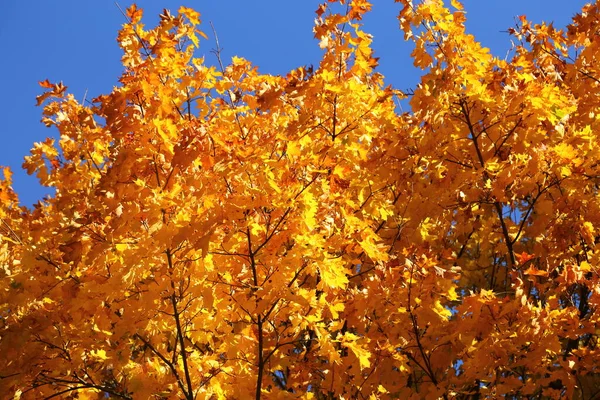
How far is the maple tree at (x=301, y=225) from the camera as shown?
3773 millimetres

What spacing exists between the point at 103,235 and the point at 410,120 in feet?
8.48

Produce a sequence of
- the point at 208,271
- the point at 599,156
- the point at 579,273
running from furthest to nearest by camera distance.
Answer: the point at 599,156
the point at 579,273
the point at 208,271

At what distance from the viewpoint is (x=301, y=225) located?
12.3ft

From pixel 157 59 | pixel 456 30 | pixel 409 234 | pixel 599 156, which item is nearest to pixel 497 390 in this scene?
pixel 409 234

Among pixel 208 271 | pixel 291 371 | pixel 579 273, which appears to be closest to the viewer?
pixel 208 271

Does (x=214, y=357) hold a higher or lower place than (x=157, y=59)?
lower

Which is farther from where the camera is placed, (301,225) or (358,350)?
(358,350)

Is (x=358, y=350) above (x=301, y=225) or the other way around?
the other way around

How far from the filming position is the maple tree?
377 centimetres

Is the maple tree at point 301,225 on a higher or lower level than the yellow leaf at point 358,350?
higher

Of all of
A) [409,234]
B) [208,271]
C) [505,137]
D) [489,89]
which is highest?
[489,89]

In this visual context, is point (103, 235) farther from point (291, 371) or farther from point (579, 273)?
point (579, 273)

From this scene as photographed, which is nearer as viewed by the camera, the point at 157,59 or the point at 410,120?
the point at 157,59

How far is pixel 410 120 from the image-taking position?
16.7 ft
